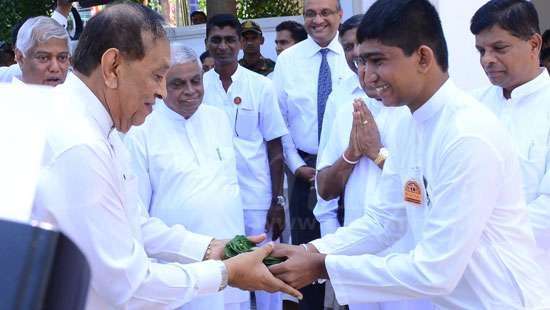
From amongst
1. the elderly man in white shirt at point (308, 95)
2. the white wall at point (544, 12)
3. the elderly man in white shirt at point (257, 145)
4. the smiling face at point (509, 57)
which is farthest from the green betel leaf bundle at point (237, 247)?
the white wall at point (544, 12)

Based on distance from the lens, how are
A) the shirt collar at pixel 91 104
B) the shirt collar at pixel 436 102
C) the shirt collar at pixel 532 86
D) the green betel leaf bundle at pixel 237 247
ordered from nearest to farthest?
1. the shirt collar at pixel 91 104
2. the shirt collar at pixel 436 102
3. the green betel leaf bundle at pixel 237 247
4. the shirt collar at pixel 532 86

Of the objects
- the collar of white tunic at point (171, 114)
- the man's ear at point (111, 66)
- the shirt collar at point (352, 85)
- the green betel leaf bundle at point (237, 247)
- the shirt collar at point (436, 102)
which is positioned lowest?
the green betel leaf bundle at point (237, 247)

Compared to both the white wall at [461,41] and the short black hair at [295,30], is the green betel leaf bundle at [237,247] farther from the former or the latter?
the short black hair at [295,30]

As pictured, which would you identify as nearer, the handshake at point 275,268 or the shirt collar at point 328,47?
the handshake at point 275,268

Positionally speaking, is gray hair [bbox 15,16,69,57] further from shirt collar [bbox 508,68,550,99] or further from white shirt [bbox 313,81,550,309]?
white shirt [bbox 313,81,550,309]

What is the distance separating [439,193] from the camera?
2.65m

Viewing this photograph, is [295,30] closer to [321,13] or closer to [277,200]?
[321,13]

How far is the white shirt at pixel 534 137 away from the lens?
3.50m

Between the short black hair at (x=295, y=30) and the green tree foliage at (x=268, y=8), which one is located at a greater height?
the green tree foliage at (x=268, y=8)

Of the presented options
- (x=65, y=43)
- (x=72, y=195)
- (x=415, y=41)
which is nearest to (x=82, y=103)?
(x=72, y=195)

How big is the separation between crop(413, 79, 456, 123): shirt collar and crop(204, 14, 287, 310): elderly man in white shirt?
109 inches

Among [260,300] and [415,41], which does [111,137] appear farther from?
[260,300]

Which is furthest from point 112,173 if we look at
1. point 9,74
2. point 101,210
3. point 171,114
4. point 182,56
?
point 9,74

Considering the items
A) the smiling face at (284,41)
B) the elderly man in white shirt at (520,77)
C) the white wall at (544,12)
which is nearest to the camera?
the elderly man in white shirt at (520,77)
